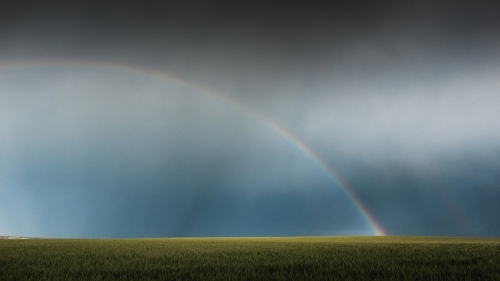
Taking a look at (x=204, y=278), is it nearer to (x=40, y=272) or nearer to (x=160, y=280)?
(x=160, y=280)

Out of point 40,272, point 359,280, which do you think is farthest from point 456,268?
point 40,272

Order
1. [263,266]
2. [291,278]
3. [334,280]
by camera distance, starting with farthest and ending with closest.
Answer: [263,266], [291,278], [334,280]

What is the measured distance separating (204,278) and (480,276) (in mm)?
10065

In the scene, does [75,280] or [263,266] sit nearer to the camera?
[75,280]

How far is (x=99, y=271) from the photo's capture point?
1499cm

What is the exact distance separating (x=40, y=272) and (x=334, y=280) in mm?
11836

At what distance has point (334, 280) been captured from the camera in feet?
39.2

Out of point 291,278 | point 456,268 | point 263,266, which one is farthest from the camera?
point 263,266

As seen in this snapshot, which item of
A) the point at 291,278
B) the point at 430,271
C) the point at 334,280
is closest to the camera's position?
the point at 334,280

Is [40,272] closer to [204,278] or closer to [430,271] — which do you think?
[204,278]

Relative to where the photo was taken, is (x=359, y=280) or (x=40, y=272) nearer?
(x=359, y=280)

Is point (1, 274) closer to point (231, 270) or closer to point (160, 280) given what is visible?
point (160, 280)

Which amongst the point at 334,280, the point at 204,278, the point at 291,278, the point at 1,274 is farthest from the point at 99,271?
the point at 334,280

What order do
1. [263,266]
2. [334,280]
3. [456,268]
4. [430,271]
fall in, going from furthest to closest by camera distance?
[263,266] → [456,268] → [430,271] → [334,280]
